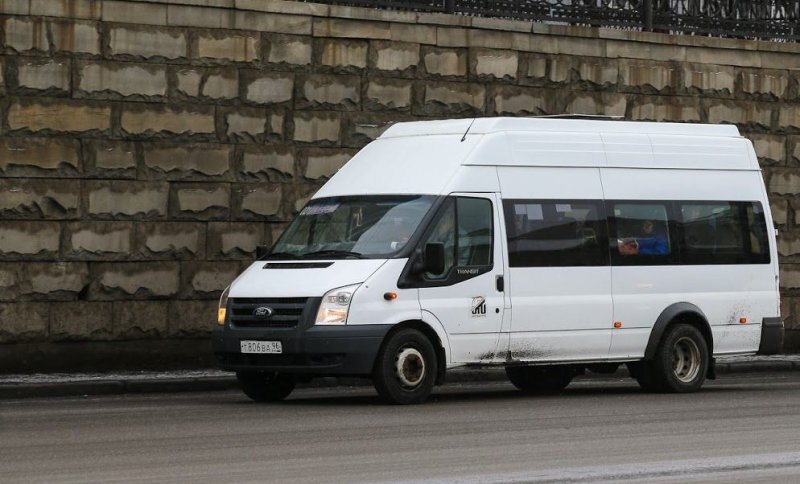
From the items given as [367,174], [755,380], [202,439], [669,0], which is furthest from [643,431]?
[669,0]

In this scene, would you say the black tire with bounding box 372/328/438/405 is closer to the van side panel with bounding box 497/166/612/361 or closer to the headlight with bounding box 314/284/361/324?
the headlight with bounding box 314/284/361/324

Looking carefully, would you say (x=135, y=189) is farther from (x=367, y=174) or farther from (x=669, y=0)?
(x=669, y=0)

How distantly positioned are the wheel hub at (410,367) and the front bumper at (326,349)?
0.86 feet

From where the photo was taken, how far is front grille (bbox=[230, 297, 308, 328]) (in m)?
15.0

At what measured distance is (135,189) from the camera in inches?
744

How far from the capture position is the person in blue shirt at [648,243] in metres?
17.1

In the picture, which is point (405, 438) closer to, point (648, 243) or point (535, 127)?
point (535, 127)

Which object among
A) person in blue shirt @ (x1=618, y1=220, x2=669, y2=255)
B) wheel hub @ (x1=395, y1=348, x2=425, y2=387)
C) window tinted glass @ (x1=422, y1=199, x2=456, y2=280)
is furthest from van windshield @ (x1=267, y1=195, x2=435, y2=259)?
person in blue shirt @ (x1=618, y1=220, x2=669, y2=255)

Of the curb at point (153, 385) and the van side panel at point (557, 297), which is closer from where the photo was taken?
the van side panel at point (557, 297)

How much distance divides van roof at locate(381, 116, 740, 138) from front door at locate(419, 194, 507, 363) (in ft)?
2.25

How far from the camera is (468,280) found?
51.7ft

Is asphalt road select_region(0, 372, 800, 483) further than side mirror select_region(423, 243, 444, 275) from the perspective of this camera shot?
No

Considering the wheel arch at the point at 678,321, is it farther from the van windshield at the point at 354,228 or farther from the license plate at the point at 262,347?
the license plate at the point at 262,347

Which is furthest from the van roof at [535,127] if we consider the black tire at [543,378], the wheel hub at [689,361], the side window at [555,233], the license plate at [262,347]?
the license plate at [262,347]
